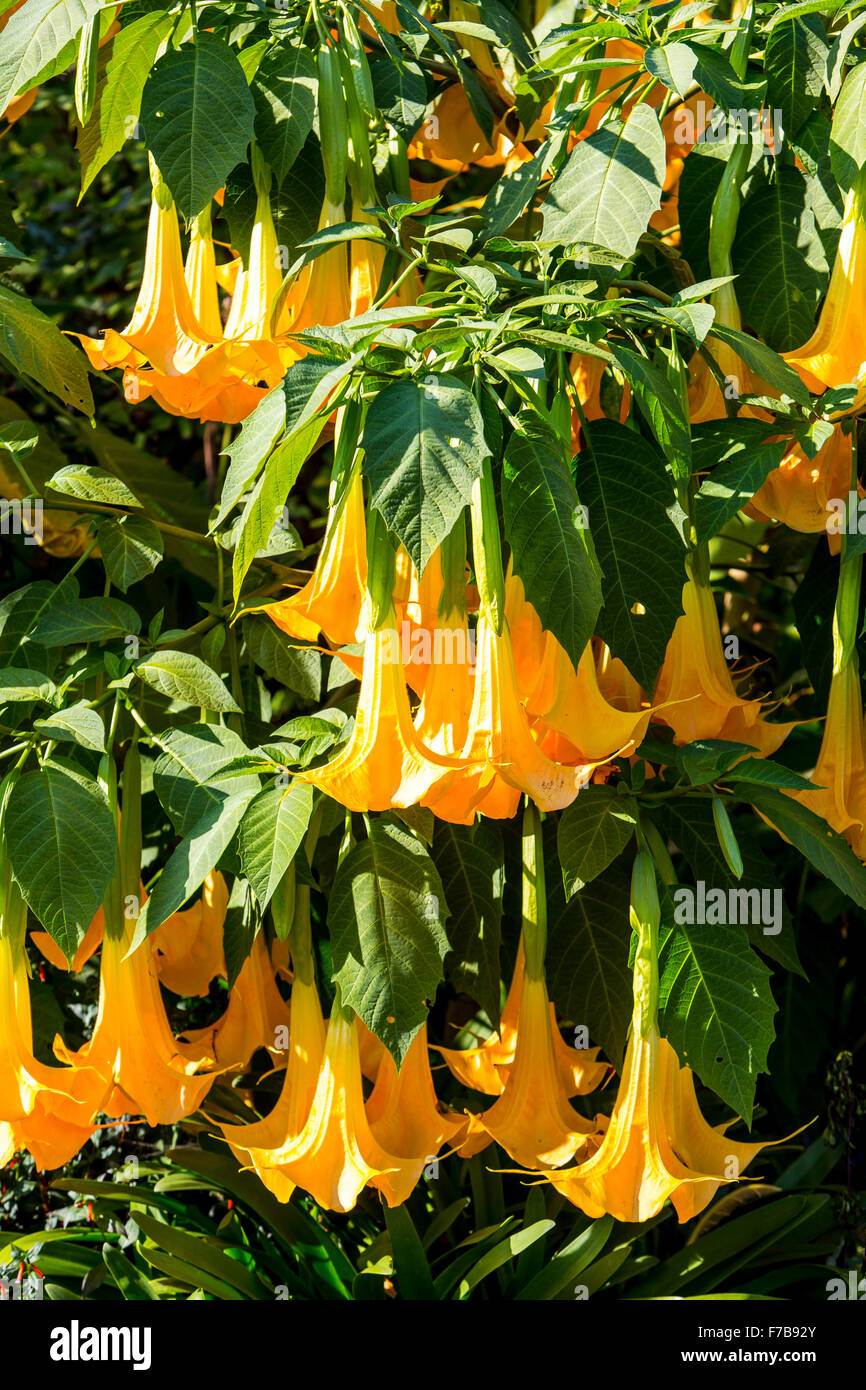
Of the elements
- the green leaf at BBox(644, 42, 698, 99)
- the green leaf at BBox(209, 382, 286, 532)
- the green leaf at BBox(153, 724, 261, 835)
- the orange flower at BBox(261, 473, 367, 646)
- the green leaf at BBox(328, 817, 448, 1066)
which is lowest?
the green leaf at BBox(328, 817, 448, 1066)

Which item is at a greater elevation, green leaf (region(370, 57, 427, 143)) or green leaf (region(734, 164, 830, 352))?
green leaf (region(370, 57, 427, 143))

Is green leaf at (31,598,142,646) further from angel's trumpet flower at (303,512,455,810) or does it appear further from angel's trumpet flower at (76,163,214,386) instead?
angel's trumpet flower at (303,512,455,810)

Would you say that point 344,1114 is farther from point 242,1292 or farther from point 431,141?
point 431,141

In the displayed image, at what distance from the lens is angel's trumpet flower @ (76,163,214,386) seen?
4.13 ft

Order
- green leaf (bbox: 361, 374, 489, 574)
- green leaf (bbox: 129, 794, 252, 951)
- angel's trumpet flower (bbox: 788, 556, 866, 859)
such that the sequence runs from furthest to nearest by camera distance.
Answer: angel's trumpet flower (bbox: 788, 556, 866, 859), green leaf (bbox: 129, 794, 252, 951), green leaf (bbox: 361, 374, 489, 574)

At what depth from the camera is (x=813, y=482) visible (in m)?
1.25

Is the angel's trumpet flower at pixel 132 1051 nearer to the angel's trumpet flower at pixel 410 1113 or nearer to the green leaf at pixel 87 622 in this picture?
the angel's trumpet flower at pixel 410 1113

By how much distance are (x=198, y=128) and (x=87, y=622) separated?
522 mm

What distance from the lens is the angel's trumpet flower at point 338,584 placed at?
1.09 metres

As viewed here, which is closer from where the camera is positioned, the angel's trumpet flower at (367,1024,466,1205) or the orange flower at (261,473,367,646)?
the orange flower at (261,473,367,646)

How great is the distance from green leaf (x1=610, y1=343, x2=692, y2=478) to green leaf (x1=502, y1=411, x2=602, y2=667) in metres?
0.10

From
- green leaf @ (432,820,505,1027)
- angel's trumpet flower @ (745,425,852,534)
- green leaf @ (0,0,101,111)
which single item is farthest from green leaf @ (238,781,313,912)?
green leaf @ (0,0,101,111)

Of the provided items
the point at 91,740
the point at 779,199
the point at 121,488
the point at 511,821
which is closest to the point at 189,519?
the point at 121,488

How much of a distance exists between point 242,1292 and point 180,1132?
643mm
